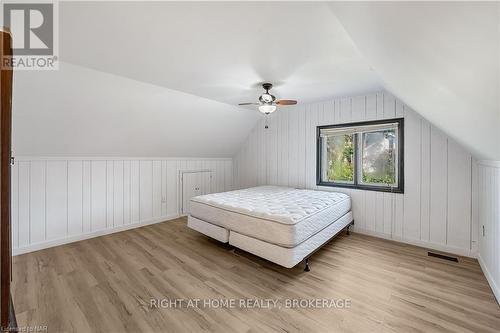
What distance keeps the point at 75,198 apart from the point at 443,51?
14.7 feet

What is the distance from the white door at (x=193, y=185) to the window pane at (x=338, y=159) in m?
2.74

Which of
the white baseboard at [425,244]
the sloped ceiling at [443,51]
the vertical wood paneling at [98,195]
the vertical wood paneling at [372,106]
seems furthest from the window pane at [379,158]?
the vertical wood paneling at [98,195]

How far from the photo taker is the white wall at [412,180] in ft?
9.11

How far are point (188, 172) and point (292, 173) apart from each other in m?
2.35

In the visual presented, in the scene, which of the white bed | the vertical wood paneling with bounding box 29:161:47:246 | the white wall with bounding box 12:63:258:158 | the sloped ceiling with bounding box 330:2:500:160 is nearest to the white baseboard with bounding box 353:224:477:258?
the white bed

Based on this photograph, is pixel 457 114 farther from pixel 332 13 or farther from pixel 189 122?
pixel 189 122

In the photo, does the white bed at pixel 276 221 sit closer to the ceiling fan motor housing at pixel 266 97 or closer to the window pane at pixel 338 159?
the window pane at pixel 338 159

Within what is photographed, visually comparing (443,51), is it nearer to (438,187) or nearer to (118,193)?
(438,187)

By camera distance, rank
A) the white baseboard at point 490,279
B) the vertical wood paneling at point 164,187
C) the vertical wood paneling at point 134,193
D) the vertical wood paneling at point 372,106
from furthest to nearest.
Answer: the vertical wood paneling at point 164,187 < the vertical wood paneling at point 134,193 < the vertical wood paneling at point 372,106 < the white baseboard at point 490,279

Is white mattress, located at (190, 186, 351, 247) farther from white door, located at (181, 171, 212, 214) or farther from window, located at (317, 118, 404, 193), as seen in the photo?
white door, located at (181, 171, 212, 214)

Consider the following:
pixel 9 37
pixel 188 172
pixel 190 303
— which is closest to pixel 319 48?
pixel 9 37

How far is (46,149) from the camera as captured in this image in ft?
9.67

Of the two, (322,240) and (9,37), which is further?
(322,240)

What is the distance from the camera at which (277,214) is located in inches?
93.3
